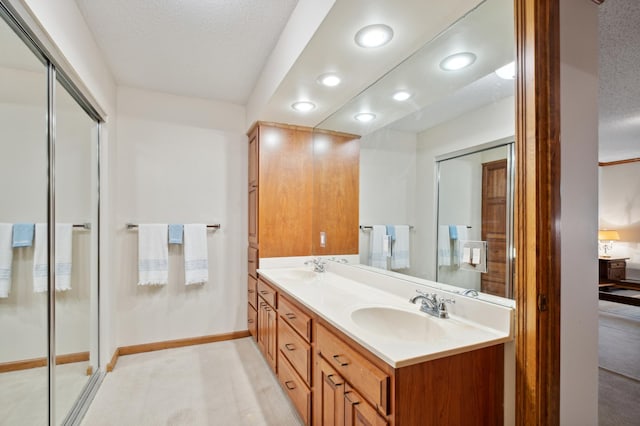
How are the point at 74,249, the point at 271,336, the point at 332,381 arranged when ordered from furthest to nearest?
the point at 271,336 → the point at 74,249 → the point at 332,381

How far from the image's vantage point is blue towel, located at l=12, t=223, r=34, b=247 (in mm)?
1345

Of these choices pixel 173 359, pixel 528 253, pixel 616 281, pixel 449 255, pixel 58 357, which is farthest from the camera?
pixel 616 281

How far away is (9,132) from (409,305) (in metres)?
2.01

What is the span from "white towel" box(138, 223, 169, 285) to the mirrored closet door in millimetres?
598

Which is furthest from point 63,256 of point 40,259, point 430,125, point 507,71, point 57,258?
point 507,71

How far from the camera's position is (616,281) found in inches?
144

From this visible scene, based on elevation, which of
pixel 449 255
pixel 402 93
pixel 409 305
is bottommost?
pixel 409 305

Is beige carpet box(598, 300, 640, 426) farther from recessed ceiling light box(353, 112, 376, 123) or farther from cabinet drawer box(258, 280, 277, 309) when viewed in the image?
recessed ceiling light box(353, 112, 376, 123)

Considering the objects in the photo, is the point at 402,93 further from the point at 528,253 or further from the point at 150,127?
the point at 150,127

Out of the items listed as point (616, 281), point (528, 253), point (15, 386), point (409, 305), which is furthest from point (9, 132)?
point (616, 281)

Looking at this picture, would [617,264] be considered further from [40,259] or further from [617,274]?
[40,259]

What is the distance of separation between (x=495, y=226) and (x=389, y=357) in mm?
798

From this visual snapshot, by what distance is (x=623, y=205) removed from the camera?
3742mm

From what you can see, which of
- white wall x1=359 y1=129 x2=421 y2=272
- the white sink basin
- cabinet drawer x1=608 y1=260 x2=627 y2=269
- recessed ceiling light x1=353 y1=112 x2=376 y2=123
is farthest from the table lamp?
the white sink basin
